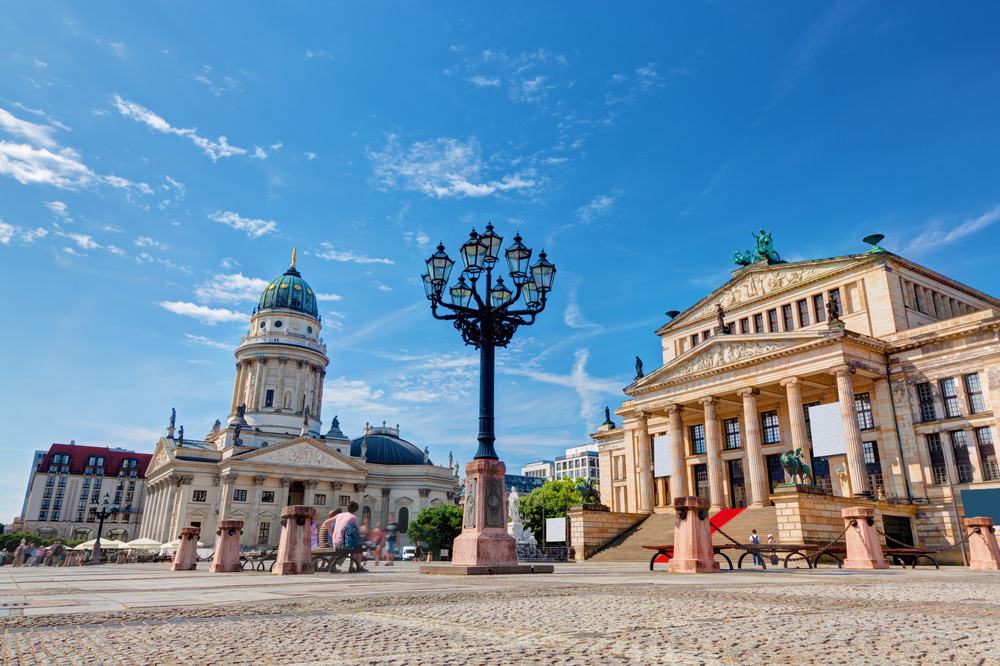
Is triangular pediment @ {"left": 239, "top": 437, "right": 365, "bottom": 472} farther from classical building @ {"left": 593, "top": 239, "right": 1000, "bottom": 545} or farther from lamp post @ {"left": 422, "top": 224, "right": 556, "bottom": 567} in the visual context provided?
lamp post @ {"left": 422, "top": 224, "right": 556, "bottom": 567}

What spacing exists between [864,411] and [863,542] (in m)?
22.4

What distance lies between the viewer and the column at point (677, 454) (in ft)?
136

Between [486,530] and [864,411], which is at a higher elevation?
[864,411]

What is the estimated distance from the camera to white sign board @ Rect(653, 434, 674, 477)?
42.7 meters

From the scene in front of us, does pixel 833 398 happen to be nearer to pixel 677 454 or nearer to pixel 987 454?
pixel 987 454

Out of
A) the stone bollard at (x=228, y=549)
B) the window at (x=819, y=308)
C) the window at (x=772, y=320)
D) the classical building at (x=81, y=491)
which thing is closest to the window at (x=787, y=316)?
the window at (x=772, y=320)

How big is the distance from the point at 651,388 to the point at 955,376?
17.3 m

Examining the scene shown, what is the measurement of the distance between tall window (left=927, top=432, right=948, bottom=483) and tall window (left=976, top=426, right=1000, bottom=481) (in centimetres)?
166

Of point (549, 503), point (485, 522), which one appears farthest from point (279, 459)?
point (485, 522)

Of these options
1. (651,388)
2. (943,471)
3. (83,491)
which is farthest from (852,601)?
(83,491)

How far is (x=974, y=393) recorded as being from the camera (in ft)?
107

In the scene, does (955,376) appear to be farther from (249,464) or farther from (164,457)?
(164,457)

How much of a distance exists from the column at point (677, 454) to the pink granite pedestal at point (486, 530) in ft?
93.6

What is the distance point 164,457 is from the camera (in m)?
79.9
